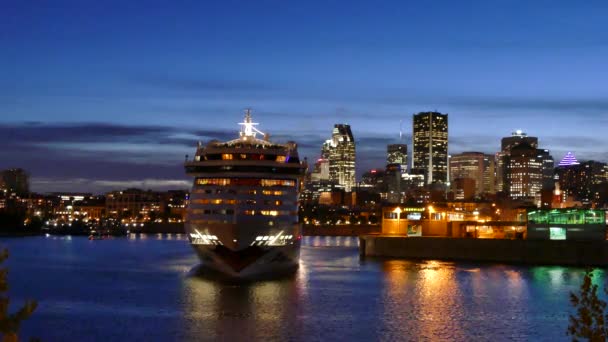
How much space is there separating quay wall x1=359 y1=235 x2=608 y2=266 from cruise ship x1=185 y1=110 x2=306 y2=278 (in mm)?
33559

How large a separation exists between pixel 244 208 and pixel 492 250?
44.1m

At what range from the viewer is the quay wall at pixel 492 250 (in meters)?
97.3

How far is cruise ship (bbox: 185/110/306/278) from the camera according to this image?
67.8m

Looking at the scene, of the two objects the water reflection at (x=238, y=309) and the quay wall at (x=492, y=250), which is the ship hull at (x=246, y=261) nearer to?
the water reflection at (x=238, y=309)

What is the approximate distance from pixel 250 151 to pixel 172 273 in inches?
627

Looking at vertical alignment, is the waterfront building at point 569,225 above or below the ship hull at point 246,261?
above

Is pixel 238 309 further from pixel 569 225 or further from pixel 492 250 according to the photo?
pixel 569 225

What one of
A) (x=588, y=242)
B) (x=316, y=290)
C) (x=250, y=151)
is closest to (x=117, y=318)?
(x=316, y=290)

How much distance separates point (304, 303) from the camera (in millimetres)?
57062

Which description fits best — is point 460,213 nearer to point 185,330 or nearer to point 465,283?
point 465,283

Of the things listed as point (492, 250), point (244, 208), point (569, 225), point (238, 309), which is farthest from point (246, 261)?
point (569, 225)

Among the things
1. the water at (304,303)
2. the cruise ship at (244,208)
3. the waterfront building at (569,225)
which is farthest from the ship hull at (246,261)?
the waterfront building at (569,225)

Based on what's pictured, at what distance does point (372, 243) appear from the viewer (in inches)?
4382

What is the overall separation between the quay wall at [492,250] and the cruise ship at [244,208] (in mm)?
33559
